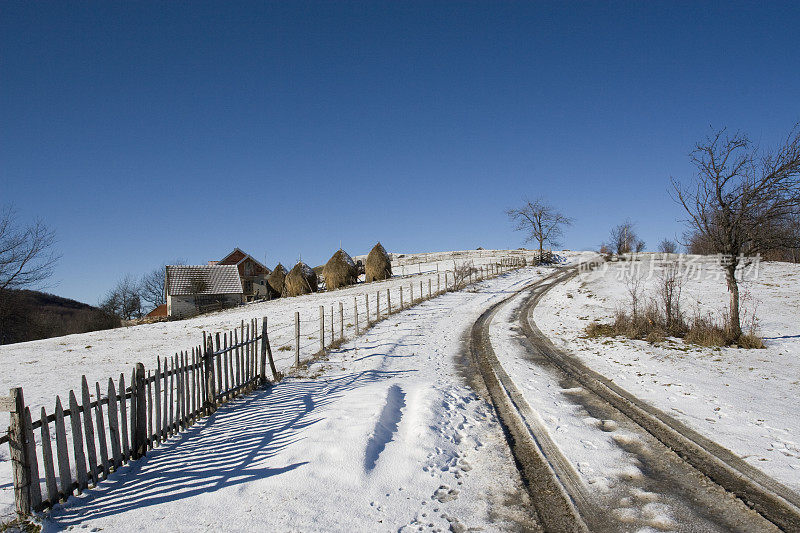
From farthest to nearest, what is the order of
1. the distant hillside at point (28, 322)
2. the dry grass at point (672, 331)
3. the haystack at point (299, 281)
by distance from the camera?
the haystack at point (299, 281) → the distant hillside at point (28, 322) → the dry grass at point (672, 331)

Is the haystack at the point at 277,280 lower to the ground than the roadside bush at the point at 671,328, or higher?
higher

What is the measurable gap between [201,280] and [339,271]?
16.0m

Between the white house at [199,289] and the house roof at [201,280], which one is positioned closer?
the white house at [199,289]

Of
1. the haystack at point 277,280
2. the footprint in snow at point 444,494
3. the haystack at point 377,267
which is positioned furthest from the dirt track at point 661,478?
the haystack at point 277,280

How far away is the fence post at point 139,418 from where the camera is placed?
5895mm

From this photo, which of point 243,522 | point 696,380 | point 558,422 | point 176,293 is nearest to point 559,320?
point 696,380

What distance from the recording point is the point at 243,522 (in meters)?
4.18

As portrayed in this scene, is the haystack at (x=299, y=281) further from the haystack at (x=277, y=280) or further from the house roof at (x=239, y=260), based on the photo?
the house roof at (x=239, y=260)

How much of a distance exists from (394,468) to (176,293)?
46347 millimetres

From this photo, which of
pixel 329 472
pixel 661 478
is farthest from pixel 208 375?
pixel 661 478

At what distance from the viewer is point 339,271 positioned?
1688 inches

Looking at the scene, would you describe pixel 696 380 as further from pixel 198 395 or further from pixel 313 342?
pixel 313 342

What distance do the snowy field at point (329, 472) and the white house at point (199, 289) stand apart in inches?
1615

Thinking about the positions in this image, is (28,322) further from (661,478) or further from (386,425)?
(661,478)
